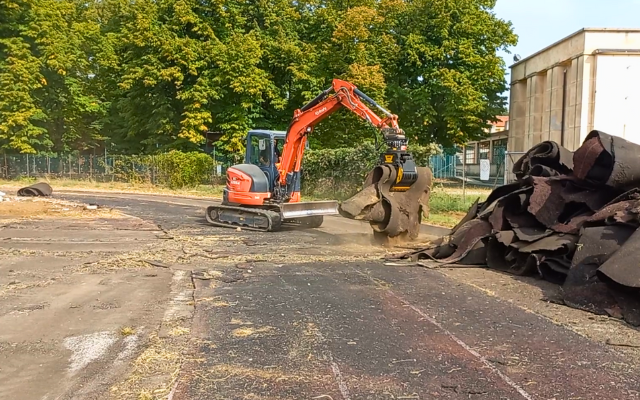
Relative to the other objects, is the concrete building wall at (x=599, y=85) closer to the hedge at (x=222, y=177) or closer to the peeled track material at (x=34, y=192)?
the hedge at (x=222, y=177)

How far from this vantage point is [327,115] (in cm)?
1559

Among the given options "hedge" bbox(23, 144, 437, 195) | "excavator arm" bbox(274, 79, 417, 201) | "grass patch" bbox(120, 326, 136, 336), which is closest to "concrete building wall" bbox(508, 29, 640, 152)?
"hedge" bbox(23, 144, 437, 195)

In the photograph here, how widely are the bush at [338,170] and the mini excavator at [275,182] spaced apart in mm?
6751

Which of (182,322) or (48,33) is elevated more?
(48,33)

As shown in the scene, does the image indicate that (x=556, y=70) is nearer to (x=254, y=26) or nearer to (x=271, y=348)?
(x=254, y=26)

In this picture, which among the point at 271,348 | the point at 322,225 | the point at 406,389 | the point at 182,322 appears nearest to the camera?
the point at 406,389

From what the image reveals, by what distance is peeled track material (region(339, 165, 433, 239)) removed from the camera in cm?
1231

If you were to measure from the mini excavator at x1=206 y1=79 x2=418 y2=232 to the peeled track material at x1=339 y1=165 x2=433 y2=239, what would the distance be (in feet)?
9.27

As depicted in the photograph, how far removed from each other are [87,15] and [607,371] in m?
52.7

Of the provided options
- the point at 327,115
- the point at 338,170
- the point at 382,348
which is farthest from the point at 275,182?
the point at 382,348

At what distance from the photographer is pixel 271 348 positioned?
593 cm

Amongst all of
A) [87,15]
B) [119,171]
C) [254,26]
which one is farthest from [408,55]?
[87,15]

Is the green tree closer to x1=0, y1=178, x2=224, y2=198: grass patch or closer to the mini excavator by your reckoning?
x1=0, y1=178, x2=224, y2=198: grass patch

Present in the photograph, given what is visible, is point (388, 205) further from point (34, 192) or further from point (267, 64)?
point (267, 64)
